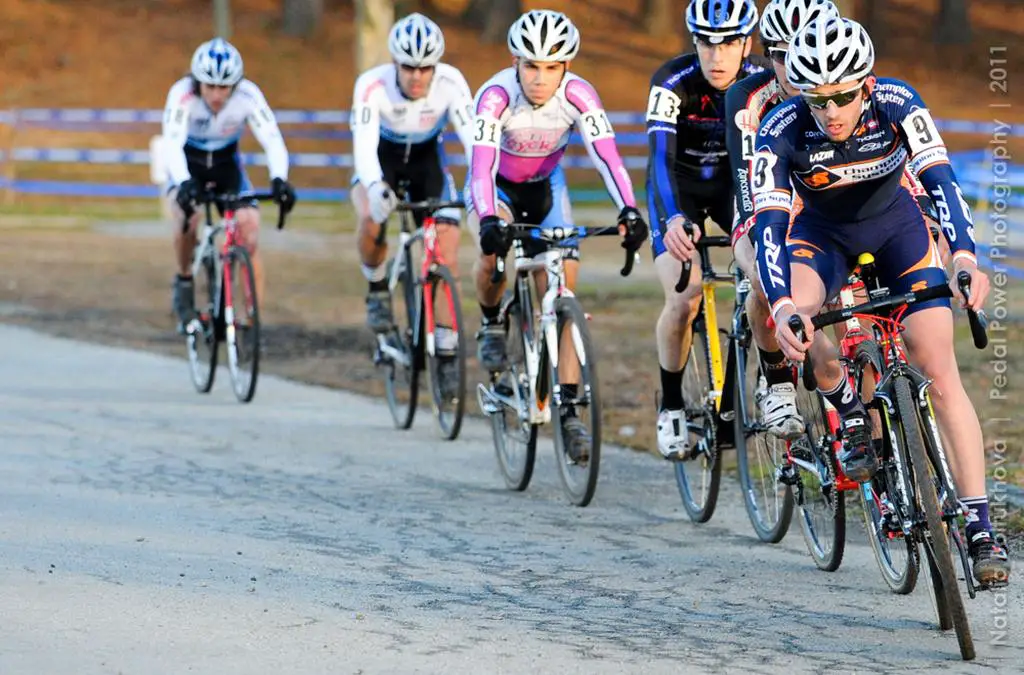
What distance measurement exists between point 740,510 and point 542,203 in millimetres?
1953

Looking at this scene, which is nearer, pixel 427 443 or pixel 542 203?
pixel 542 203

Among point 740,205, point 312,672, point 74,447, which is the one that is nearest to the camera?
point 312,672

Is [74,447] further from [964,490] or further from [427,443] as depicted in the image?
[964,490]

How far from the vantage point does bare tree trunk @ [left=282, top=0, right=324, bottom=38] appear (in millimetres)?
48531

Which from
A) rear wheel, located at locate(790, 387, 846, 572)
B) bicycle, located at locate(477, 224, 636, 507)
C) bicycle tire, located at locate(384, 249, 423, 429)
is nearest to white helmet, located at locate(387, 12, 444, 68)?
bicycle tire, located at locate(384, 249, 423, 429)

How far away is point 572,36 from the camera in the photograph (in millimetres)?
9273

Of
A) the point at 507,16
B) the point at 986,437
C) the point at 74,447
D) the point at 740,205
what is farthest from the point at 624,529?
the point at 507,16

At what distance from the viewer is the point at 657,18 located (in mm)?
50062

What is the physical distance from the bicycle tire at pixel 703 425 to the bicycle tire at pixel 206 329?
4.68 meters

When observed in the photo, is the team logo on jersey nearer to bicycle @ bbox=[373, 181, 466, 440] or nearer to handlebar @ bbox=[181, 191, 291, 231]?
bicycle @ bbox=[373, 181, 466, 440]

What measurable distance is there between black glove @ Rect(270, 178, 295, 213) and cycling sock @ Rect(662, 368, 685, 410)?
4.21 meters

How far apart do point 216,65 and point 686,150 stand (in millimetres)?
4737

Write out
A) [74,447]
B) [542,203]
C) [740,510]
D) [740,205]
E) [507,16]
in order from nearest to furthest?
[740,205] < [740,510] < [542,203] < [74,447] < [507,16]

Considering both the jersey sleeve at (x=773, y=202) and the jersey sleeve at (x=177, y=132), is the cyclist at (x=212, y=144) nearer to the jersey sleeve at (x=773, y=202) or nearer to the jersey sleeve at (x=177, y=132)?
the jersey sleeve at (x=177, y=132)
